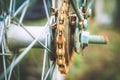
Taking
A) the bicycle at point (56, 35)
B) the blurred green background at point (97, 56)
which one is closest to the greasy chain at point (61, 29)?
the bicycle at point (56, 35)

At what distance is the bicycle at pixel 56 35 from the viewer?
0.91 meters

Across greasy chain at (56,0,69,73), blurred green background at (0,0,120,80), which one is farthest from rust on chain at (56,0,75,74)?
blurred green background at (0,0,120,80)

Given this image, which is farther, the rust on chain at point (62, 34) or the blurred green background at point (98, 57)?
the blurred green background at point (98, 57)

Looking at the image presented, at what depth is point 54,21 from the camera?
3.14ft

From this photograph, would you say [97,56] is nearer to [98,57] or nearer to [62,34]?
[98,57]

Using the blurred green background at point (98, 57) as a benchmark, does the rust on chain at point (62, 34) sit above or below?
above

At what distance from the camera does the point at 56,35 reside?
920 millimetres

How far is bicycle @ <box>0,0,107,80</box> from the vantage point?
907 millimetres

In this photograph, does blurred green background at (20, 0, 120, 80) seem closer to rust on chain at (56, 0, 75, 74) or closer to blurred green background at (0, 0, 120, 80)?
blurred green background at (0, 0, 120, 80)

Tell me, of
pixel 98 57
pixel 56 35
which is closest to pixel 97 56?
pixel 98 57

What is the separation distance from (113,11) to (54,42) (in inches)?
51.7

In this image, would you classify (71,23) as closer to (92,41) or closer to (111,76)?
(92,41)

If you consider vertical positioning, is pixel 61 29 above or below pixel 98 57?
above

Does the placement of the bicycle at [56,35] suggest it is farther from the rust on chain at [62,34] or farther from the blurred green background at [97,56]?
the blurred green background at [97,56]
